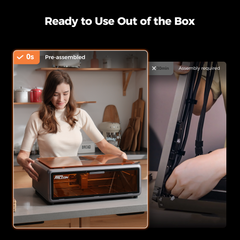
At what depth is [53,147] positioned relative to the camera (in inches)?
43.6

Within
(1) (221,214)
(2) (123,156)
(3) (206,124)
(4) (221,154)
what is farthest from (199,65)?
(1) (221,214)

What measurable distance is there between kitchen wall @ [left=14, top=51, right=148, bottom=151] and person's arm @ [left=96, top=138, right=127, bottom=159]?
0.07 meters

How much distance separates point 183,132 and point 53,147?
1.66ft

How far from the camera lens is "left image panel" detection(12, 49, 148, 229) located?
1018mm

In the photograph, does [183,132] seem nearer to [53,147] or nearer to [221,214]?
[221,214]

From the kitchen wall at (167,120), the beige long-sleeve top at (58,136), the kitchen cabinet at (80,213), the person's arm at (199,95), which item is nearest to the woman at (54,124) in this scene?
the beige long-sleeve top at (58,136)

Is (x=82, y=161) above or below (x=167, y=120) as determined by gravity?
below

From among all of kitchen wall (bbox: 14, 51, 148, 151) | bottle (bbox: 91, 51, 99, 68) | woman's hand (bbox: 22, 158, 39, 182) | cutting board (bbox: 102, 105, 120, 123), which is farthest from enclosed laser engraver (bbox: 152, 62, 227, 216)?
woman's hand (bbox: 22, 158, 39, 182)

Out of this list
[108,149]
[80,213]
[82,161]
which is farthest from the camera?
[108,149]

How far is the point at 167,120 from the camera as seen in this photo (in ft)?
3.81

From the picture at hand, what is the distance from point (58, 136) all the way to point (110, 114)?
0.70 feet

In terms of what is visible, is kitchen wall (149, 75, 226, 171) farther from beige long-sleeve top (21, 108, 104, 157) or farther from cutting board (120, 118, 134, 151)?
beige long-sleeve top (21, 108, 104, 157)

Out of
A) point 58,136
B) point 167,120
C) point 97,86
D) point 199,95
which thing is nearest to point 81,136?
point 58,136

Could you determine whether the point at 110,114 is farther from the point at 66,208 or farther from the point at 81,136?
the point at 66,208
